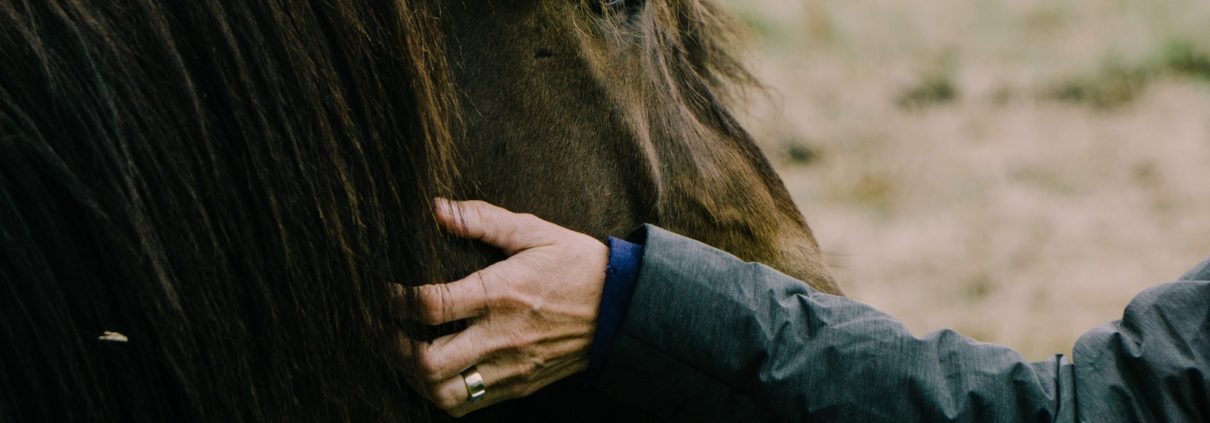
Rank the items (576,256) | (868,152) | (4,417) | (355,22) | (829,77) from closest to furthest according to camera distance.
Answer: (4,417)
(355,22)
(576,256)
(868,152)
(829,77)

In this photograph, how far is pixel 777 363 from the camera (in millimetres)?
1399

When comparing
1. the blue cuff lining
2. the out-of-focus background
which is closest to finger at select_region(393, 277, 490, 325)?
the blue cuff lining

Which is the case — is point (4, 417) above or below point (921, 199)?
below

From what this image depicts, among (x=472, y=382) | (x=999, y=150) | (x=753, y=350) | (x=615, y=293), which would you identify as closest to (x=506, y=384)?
(x=472, y=382)

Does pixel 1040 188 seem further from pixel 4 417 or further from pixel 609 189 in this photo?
pixel 4 417

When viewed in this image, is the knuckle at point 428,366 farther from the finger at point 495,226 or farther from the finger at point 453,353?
the finger at point 495,226

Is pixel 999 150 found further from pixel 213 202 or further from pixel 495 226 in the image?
pixel 213 202

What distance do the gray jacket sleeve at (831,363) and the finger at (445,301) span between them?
0.18 m

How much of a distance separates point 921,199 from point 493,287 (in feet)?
14.6

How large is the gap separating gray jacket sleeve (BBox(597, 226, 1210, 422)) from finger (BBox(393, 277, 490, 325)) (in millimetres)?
182

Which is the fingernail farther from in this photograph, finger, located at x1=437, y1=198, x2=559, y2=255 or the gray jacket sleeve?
the gray jacket sleeve

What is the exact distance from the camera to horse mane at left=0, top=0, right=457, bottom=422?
3.61 feet

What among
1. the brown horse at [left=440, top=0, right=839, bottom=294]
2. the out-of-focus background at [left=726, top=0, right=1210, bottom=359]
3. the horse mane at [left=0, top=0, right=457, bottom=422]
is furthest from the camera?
the out-of-focus background at [left=726, top=0, right=1210, bottom=359]

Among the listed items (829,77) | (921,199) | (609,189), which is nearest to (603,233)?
(609,189)
